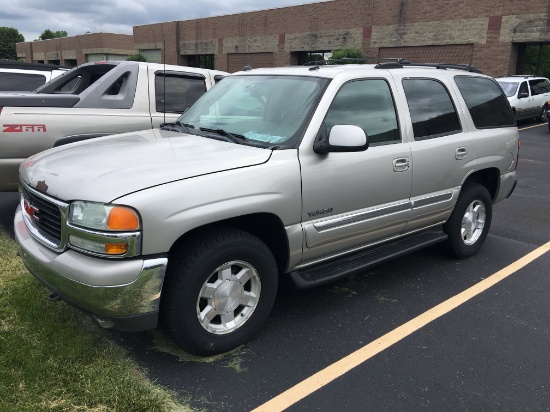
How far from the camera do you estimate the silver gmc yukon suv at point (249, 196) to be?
9.14 ft

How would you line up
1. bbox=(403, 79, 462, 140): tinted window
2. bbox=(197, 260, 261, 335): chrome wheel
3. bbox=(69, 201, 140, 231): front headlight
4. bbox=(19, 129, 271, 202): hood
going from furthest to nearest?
1. bbox=(403, 79, 462, 140): tinted window
2. bbox=(197, 260, 261, 335): chrome wheel
3. bbox=(19, 129, 271, 202): hood
4. bbox=(69, 201, 140, 231): front headlight

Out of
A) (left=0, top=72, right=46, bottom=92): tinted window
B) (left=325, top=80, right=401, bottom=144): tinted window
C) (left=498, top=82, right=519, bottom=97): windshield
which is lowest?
(left=325, top=80, right=401, bottom=144): tinted window

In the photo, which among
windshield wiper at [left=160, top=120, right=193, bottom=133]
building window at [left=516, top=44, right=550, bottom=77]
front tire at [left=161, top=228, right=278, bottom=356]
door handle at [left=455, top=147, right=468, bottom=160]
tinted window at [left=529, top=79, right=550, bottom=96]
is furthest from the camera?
building window at [left=516, top=44, right=550, bottom=77]

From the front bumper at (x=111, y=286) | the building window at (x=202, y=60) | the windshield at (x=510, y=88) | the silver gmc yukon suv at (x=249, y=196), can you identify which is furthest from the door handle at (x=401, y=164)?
the building window at (x=202, y=60)

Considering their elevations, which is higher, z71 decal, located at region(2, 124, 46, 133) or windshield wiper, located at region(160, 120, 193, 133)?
windshield wiper, located at region(160, 120, 193, 133)

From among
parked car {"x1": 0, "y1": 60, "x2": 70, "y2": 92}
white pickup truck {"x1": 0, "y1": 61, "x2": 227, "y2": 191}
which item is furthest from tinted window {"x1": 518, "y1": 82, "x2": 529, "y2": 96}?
parked car {"x1": 0, "y1": 60, "x2": 70, "y2": 92}

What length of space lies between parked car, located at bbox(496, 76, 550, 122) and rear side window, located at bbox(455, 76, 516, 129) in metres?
12.8

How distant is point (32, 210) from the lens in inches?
130

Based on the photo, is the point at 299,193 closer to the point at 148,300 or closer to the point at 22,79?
the point at 148,300

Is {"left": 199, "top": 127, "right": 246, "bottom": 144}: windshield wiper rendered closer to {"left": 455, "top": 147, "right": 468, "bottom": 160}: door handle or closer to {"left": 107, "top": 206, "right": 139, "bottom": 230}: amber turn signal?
{"left": 107, "top": 206, "right": 139, "bottom": 230}: amber turn signal

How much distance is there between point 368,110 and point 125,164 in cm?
199

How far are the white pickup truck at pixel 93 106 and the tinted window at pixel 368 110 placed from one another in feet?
9.72

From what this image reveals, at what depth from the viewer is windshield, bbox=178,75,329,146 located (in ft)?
11.9

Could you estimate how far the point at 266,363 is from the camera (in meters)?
3.24
